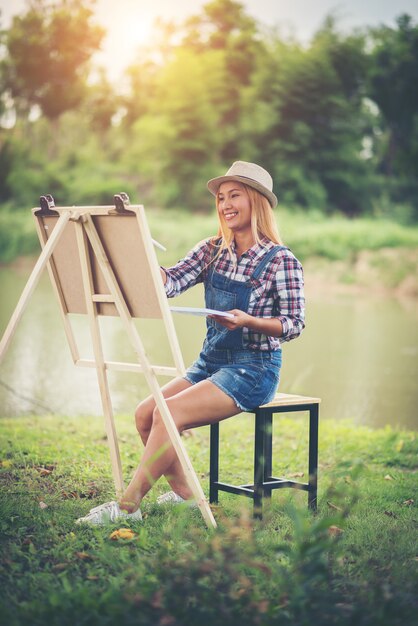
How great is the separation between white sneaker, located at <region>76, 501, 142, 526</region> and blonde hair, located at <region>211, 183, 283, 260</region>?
3.42ft

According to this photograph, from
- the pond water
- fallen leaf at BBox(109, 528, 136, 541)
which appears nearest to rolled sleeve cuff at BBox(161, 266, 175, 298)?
fallen leaf at BBox(109, 528, 136, 541)

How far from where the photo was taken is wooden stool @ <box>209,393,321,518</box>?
3412mm

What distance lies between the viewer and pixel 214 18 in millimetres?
34344

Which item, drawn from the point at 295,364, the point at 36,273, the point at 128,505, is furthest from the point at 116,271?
the point at 295,364

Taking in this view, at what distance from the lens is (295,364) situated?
9.09 meters

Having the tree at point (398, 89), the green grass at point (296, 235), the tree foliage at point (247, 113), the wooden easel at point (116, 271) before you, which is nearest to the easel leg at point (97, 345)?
the wooden easel at point (116, 271)

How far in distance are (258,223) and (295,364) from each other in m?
5.66

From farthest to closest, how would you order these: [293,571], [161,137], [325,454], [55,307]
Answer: [161,137], [55,307], [325,454], [293,571]

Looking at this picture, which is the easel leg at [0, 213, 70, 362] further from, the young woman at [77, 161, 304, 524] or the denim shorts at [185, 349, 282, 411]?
the denim shorts at [185, 349, 282, 411]

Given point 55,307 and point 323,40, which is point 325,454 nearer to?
point 55,307

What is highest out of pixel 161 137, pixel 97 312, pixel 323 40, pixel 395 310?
pixel 323 40

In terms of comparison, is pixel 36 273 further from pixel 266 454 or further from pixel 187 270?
pixel 266 454

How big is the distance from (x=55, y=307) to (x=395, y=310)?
5.63 meters

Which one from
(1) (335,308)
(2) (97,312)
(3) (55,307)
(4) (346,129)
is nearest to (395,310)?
(1) (335,308)
